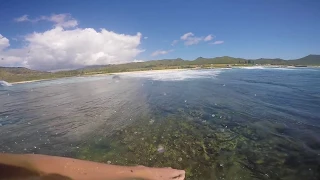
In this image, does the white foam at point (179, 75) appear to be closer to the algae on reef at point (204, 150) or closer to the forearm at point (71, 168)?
the algae on reef at point (204, 150)

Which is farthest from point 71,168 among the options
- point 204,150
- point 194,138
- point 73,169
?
point 194,138

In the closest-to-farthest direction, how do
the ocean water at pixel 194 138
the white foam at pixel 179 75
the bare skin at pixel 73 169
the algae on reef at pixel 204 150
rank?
the bare skin at pixel 73 169, the algae on reef at pixel 204 150, the ocean water at pixel 194 138, the white foam at pixel 179 75

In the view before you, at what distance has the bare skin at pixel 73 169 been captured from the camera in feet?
15.6

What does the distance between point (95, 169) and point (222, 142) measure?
6.58 m

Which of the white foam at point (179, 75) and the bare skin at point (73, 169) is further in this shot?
the white foam at point (179, 75)

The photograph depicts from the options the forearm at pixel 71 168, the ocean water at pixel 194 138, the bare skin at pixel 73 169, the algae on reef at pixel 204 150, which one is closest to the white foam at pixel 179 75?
the ocean water at pixel 194 138

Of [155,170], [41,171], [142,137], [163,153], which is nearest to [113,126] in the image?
[142,137]

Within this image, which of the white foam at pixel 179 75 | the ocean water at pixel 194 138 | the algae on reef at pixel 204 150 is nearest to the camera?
the algae on reef at pixel 204 150

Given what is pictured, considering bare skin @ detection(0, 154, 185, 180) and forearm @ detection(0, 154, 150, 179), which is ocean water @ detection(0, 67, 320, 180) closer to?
bare skin @ detection(0, 154, 185, 180)

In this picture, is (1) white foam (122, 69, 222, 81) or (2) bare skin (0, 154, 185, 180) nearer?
(2) bare skin (0, 154, 185, 180)

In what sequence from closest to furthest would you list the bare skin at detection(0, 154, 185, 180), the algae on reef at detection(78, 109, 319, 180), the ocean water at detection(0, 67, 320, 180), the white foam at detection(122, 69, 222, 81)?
the bare skin at detection(0, 154, 185, 180), the algae on reef at detection(78, 109, 319, 180), the ocean water at detection(0, 67, 320, 180), the white foam at detection(122, 69, 222, 81)

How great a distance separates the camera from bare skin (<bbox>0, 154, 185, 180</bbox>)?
4758 mm

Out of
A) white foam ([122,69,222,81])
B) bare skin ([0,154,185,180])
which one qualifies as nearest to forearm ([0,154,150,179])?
bare skin ([0,154,185,180])

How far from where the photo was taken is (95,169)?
601 cm
